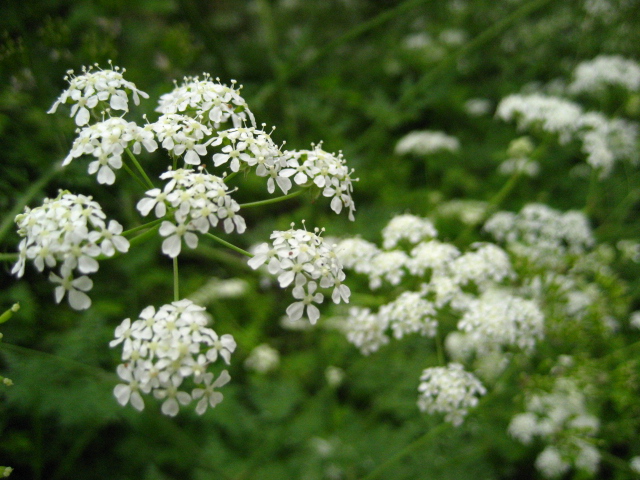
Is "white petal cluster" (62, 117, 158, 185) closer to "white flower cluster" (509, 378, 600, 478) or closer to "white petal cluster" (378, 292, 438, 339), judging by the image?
"white petal cluster" (378, 292, 438, 339)

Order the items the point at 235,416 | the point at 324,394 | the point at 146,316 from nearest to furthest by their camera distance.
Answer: the point at 146,316
the point at 235,416
the point at 324,394

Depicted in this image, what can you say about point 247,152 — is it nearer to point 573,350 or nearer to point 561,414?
point 573,350

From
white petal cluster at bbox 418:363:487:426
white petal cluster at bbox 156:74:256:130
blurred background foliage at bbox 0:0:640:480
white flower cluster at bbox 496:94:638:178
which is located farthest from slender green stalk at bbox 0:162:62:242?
white flower cluster at bbox 496:94:638:178

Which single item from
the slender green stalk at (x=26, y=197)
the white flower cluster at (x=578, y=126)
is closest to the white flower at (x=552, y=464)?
the white flower cluster at (x=578, y=126)

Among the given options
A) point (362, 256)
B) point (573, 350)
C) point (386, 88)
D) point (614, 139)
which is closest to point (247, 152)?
point (362, 256)

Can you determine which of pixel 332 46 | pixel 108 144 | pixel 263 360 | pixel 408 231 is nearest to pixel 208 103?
pixel 108 144

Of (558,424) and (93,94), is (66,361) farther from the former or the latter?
(558,424)

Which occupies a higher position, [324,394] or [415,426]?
[324,394]

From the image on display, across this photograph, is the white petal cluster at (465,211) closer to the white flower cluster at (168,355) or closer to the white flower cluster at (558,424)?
the white flower cluster at (558,424)
